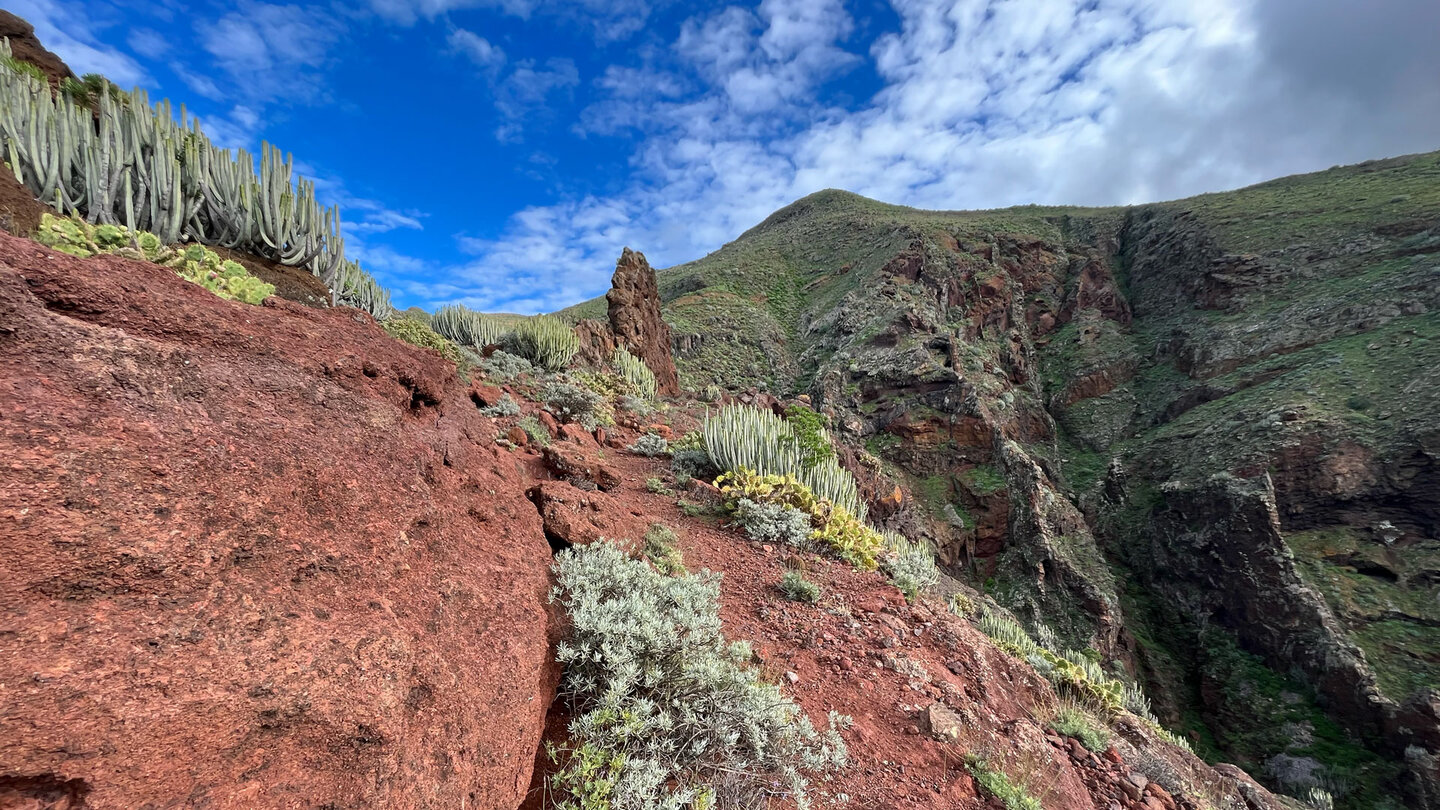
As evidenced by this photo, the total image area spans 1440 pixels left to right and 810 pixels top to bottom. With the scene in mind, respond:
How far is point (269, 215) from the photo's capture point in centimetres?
576

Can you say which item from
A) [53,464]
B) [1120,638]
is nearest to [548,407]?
[53,464]

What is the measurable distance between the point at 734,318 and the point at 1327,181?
41563 mm

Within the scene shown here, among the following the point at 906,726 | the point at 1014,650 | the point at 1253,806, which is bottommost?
the point at 1253,806

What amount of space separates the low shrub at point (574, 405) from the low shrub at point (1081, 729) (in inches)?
247

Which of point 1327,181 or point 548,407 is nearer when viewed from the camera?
point 548,407

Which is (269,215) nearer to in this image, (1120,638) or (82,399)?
(82,399)

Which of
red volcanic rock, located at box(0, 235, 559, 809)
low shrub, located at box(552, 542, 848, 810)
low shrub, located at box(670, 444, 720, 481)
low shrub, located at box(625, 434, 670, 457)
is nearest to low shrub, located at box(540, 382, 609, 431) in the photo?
low shrub, located at box(625, 434, 670, 457)

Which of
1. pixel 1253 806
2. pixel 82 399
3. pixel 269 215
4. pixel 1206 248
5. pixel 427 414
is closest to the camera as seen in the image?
pixel 82 399

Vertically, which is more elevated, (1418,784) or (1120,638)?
(1120,638)

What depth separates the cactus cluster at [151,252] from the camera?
338 cm

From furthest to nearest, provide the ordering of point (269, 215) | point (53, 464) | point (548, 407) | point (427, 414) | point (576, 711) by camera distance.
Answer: point (548, 407) < point (269, 215) < point (427, 414) < point (576, 711) < point (53, 464)

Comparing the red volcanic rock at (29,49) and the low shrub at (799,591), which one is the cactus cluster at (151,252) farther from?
the red volcanic rock at (29,49)

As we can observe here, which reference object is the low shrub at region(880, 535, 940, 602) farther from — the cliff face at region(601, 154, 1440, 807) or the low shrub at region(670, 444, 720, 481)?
the cliff face at region(601, 154, 1440, 807)

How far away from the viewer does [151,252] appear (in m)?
3.83
